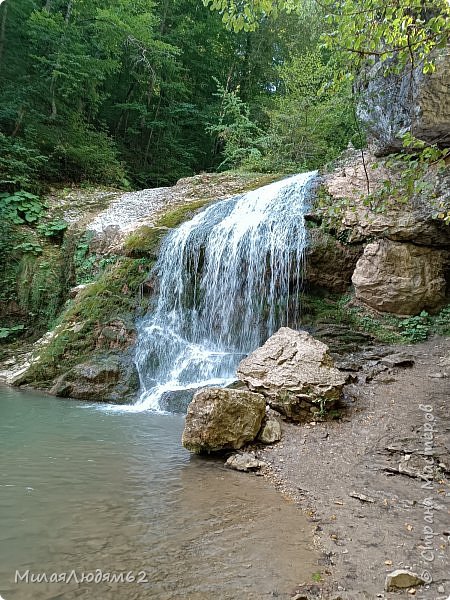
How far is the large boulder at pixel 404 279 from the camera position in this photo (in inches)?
303

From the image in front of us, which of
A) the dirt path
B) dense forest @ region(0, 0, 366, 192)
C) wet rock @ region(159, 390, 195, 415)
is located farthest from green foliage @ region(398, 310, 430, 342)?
dense forest @ region(0, 0, 366, 192)

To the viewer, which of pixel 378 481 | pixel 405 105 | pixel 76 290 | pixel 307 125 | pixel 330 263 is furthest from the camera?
pixel 307 125

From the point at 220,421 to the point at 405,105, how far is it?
6.67m

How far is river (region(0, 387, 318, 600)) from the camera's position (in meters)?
2.26

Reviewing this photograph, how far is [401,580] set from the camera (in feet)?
7.46

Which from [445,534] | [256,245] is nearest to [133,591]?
[445,534]

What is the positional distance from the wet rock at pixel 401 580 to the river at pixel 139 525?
42 cm

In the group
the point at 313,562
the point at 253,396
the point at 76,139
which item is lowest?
the point at 313,562

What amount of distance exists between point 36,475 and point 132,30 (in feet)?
48.2

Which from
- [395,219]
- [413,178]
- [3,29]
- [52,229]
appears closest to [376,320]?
[395,219]

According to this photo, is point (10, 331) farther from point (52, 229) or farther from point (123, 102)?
point (123, 102)

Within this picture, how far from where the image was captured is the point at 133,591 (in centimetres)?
218

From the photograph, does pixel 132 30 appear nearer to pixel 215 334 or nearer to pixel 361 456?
pixel 215 334

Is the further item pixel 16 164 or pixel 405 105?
pixel 16 164
